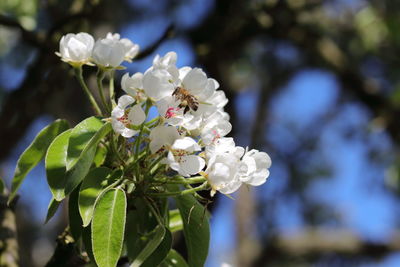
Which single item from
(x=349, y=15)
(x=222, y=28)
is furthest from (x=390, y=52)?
(x=222, y=28)

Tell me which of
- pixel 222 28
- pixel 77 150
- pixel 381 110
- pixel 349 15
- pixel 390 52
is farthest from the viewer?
pixel 349 15

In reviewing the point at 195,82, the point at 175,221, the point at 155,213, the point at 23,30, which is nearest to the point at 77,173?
the point at 155,213

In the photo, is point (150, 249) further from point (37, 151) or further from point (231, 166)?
point (37, 151)

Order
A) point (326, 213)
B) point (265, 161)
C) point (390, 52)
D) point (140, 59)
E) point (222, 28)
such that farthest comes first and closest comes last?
point (326, 213) → point (390, 52) → point (222, 28) → point (140, 59) → point (265, 161)

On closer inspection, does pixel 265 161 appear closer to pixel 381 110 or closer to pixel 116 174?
pixel 116 174

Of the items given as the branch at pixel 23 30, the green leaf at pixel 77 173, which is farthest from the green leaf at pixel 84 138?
the branch at pixel 23 30

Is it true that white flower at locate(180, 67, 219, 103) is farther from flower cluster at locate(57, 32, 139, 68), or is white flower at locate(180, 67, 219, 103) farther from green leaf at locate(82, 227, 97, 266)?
green leaf at locate(82, 227, 97, 266)
